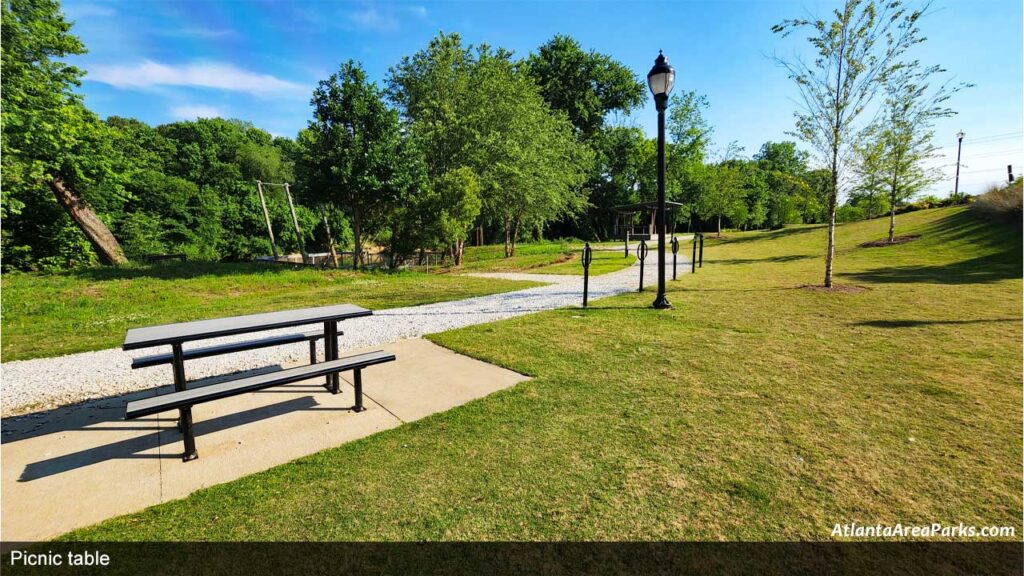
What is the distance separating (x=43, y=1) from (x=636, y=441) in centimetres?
2375

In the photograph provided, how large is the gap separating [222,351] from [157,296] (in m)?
9.54

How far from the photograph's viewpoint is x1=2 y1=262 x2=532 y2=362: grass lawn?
6.77 m

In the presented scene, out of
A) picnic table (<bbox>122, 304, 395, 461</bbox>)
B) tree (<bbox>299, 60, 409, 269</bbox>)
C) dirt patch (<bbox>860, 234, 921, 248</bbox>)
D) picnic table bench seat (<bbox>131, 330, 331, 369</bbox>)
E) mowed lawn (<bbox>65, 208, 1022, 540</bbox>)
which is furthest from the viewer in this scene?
dirt patch (<bbox>860, 234, 921, 248</bbox>)

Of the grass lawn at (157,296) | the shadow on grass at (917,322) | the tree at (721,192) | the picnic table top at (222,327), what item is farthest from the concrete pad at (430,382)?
the tree at (721,192)

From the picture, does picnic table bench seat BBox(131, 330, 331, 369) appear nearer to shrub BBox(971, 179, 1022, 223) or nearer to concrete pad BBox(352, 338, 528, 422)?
concrete pad BBox(352, 338, 528, 422)

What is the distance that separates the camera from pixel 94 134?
601 inches

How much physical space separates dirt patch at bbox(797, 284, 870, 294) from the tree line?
1666 mm

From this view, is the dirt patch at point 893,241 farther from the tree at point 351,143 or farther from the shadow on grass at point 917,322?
the tree at point 351,143

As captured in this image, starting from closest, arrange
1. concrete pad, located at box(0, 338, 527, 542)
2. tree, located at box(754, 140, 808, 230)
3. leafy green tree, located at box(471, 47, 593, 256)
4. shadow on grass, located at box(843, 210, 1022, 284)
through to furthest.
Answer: concrete pad, located at box(0, 338, 527, 542) < shadow on grass, located at box(843, 210, 1022, 284) < leafy green tree, located at box(471, 47, 593, 256) < tree, located at box(754, 140, 808, 230)

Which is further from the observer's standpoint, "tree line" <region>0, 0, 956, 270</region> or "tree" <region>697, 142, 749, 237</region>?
"tree" <region>697, 142, 749, 237</region>

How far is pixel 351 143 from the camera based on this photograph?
15.4 m

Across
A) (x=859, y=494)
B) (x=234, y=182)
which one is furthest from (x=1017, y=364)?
(x=234, y=182)

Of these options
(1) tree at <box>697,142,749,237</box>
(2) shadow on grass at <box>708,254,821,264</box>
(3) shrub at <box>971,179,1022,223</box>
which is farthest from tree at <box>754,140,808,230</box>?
(2) shadow on grass at <box>708,254,821,264</box>

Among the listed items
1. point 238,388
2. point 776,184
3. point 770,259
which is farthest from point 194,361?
point 776,184
